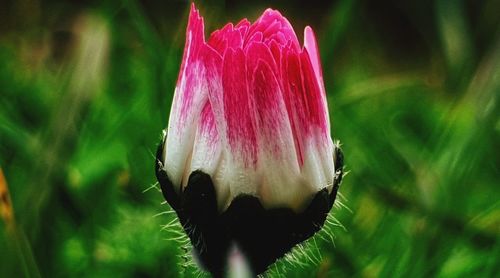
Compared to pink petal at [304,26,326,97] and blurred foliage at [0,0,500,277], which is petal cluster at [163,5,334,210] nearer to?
pink petal at [304,26,326,97]

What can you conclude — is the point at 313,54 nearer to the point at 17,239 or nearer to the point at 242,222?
the point at 242,222

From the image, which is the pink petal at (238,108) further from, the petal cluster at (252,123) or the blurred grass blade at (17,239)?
the blurred grass blade at (17,239)

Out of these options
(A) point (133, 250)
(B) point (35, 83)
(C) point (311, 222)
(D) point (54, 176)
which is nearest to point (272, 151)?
(C) point (311, 222)

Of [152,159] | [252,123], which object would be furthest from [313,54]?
[152,159]

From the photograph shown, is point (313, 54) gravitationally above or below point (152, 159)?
above

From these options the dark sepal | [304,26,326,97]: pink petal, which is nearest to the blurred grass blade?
the dark sepal

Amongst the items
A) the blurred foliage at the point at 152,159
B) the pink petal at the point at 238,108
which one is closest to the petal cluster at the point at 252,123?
the pink petal at the point at 238,108
